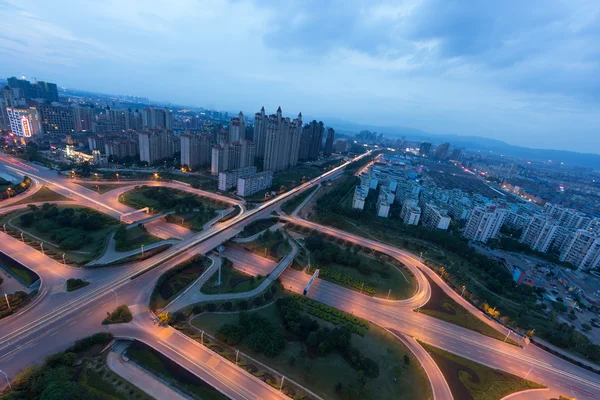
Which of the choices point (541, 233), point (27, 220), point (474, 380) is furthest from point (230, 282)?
point (541, 233)

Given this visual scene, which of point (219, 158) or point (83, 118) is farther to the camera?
point (83, 118)

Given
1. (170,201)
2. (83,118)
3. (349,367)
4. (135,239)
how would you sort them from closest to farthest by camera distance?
(349,367)
(135,239)
(170,201)
(83,118)

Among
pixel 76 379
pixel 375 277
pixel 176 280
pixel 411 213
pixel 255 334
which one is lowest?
pixel 76 379

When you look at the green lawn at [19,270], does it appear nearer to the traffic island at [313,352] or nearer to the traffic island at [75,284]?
the traffic island at [75,284]

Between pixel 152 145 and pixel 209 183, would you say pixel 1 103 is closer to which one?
pixel 152 145

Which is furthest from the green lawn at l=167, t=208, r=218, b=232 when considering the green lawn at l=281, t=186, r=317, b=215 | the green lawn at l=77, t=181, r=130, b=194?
the green lawn at l=77, t=181, r=130, b=194

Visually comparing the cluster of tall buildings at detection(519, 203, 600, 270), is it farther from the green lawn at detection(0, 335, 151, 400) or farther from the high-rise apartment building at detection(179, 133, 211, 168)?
the high-rise apartment building at detection(179, 133, 211, 168)

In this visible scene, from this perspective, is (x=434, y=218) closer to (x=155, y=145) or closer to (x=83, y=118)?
(x=155, y=145)
